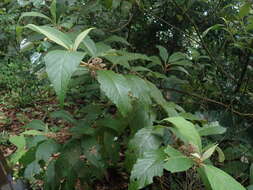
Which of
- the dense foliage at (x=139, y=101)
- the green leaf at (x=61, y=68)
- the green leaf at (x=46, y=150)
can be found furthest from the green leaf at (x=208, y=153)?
the green leaf at (x=46, y=150)

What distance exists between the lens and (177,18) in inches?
81.3

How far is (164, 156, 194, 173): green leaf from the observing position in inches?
28.7

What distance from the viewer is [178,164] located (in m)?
0.74

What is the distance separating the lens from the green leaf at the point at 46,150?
1.10m

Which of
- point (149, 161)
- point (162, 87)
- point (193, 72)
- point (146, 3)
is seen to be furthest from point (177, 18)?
point (149, 161)

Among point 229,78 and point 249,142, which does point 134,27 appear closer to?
point 229,78

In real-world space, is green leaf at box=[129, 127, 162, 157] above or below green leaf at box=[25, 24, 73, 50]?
below

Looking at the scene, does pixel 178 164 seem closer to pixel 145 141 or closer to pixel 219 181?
pixel 219 181

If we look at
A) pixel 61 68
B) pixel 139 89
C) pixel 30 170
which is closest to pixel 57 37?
pixel 61 68

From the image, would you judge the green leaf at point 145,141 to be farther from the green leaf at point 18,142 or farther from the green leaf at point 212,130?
the green leaf at point 18,142

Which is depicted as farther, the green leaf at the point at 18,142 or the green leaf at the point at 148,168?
the green leaf at the point at 18,142

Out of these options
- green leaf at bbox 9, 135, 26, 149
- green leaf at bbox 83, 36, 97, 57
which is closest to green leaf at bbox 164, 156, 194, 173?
green leaf at bbox 83, 36, 97, 57

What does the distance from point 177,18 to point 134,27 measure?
0.31 m

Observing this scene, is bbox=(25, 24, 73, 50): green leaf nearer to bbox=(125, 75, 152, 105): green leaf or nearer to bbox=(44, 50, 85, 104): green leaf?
bbox=(44, 50, 85, 104): green leaf
